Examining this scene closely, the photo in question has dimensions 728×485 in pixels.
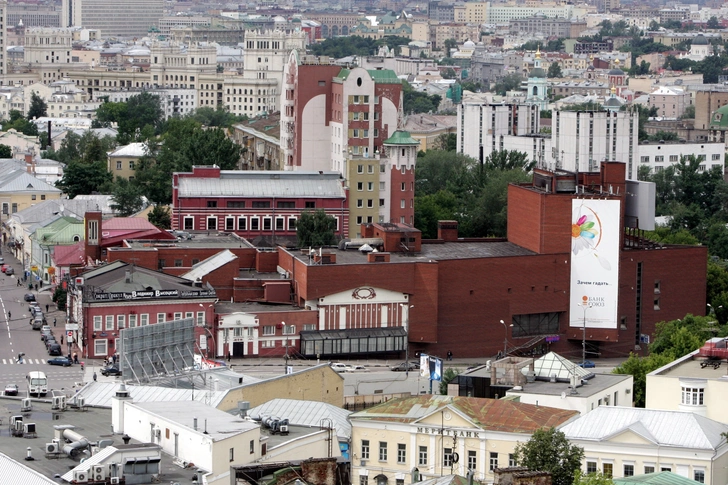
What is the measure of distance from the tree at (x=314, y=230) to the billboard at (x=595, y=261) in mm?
14764

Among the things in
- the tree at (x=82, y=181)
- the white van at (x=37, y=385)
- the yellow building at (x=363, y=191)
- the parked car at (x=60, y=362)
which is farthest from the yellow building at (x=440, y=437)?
the tree at (x=82, y=181)

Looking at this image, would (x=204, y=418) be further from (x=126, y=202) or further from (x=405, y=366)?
(x=126, y=202)

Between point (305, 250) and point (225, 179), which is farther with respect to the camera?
point (225, 179)

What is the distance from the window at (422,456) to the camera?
2328 inches

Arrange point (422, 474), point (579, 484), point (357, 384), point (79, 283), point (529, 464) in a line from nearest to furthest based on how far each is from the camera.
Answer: point (579, 484) < point (529, 464) < point (422, 474) < point (357, 384) < point (79, 283)

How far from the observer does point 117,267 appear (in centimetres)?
9175

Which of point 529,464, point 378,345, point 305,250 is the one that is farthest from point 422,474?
point 305,250

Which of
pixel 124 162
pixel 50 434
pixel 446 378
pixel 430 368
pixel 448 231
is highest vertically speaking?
pixel 50 434

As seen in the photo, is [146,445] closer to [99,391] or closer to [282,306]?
[99,391]

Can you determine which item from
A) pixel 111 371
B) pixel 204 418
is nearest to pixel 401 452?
pixel 204 418

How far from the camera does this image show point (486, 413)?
59406mm

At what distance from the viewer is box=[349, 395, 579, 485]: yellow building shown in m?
58.3

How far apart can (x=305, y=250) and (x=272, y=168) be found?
131 feet

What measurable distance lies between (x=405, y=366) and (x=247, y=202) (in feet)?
74.1
